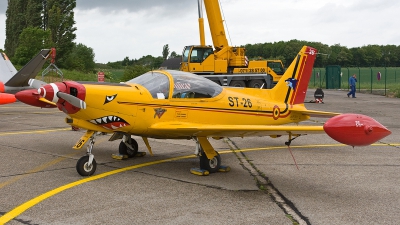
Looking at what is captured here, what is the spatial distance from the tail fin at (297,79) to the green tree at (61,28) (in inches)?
1849

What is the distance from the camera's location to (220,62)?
1155 inches

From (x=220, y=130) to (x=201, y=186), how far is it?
101cm

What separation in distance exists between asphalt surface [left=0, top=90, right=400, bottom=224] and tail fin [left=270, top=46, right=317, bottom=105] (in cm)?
132

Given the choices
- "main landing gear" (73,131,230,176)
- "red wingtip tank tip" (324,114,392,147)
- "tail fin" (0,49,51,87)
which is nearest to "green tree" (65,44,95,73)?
"tail fin" (0,49,51,87)

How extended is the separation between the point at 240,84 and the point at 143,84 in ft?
69.7

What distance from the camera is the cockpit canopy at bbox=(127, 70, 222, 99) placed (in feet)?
27.5

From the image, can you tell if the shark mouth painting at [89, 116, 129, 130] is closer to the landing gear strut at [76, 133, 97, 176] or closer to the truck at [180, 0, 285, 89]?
the landing gear strut at [76, 133, 97, 176]

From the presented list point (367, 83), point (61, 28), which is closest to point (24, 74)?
point (61, 28)

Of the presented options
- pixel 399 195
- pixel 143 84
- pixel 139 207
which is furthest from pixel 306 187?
pixel 143 84

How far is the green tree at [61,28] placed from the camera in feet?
176

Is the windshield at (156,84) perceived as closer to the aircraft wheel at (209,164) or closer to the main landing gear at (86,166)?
the aircraft wheel at (209,164)

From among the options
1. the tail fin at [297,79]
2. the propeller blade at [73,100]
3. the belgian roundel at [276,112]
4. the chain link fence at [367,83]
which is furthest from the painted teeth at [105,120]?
the chain link fence at [367,83]

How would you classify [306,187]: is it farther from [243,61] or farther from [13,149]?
[243,61]

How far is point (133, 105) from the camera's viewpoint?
7996 mm
